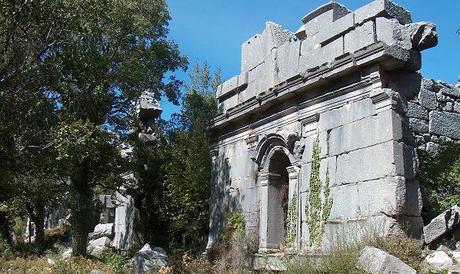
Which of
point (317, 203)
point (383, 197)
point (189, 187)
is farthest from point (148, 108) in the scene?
point (383, 197)

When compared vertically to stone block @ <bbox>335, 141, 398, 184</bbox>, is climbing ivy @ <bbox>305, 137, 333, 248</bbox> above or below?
below

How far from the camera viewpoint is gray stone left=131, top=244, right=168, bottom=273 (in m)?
11.0

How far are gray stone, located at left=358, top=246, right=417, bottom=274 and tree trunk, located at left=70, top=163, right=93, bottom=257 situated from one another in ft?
26.2

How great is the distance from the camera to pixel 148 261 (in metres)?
11.1

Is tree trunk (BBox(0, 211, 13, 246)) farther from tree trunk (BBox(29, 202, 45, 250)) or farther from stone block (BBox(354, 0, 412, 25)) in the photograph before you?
stone block (BBox(354, 0, 412, 25))

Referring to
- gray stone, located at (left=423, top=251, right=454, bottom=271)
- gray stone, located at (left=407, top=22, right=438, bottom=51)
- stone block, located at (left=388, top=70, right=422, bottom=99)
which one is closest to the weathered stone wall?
stone block, located at (left=388, top=70, right=422, bottom=99)

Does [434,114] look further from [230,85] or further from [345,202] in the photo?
[230,85]

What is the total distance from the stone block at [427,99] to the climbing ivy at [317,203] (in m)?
1.89

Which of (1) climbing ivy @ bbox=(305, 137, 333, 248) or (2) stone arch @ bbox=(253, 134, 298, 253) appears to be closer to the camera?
(1) climbing ivy @ bbox=(305, 137, 333, 248)

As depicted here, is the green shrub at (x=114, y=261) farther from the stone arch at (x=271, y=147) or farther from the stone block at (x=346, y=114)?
the stone block at (x=346, y=114)

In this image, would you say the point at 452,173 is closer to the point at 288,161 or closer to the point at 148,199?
the point at 288,161

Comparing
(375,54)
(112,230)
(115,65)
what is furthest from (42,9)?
(112,230)

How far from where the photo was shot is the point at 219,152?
42.4 feet

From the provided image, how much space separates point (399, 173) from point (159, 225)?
846 centimetres
